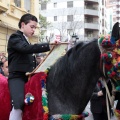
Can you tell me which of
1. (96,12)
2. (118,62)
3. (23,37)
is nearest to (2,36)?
(23,37)

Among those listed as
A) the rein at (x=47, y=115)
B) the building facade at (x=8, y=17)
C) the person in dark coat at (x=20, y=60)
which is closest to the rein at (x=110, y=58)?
the rein at (x=47, y=115)

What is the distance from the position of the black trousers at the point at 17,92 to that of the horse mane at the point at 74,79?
0.34m

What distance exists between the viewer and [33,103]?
3285mm

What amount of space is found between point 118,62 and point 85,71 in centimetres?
40

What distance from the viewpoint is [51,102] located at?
324 centimetres


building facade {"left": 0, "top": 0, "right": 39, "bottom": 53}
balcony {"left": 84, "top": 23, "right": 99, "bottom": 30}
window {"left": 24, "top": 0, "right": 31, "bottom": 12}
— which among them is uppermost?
balcony {"left": 84, "top": 23, "right": 99, "bottom": 30}

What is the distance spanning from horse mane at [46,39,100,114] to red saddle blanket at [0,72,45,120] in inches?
5.0

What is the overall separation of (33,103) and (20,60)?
23.2 inches

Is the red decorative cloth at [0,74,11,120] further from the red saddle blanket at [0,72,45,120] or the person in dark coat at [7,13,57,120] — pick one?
the person in dark coat at [7,13,57,120]

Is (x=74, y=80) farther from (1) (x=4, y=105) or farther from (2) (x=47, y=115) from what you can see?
(1) (x=4, y=105)

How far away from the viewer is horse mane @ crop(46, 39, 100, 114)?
10.0ft

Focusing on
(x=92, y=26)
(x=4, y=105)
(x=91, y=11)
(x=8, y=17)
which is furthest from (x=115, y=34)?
(x=91, y=11)

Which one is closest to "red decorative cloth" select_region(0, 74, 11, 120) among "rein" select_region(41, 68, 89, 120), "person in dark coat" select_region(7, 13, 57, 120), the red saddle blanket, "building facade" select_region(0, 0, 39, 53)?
the red saddle blanket

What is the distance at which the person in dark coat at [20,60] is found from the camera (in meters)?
3.32
